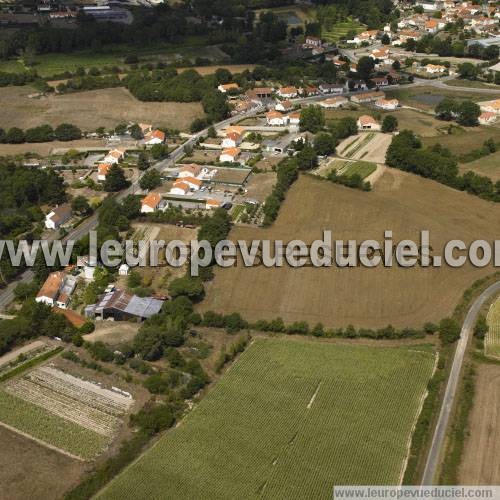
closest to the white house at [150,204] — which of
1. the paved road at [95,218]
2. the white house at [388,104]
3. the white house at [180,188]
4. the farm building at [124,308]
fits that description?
the white house at [180,188]

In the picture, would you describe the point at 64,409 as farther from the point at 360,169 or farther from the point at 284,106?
the point at 284,106

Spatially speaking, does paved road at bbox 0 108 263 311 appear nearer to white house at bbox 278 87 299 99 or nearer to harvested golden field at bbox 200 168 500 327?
white house at bbox 278 87 299 99

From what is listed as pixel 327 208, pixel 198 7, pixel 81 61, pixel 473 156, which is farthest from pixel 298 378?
pixel 198 7

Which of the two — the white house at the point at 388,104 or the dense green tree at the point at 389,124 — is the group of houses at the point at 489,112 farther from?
the dense green tree at the point at 389,124

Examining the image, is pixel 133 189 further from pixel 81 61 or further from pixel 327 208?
pixel 81 61

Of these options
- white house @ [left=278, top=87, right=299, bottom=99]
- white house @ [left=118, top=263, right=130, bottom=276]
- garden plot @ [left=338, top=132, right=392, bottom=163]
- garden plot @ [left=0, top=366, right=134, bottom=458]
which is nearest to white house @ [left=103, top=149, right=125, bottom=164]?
white house @ [left=118, top=263, right=130, bottom=276]

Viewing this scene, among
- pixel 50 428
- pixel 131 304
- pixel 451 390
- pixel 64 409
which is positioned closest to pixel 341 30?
pixel 131 304
